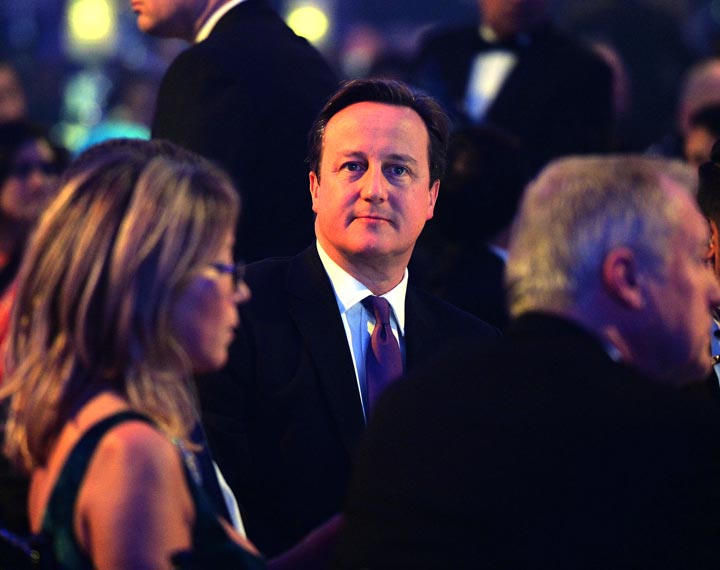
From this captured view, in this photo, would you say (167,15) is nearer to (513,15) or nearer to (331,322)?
(331,322)

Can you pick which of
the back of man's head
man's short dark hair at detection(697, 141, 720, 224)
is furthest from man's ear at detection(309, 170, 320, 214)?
the back of man's head

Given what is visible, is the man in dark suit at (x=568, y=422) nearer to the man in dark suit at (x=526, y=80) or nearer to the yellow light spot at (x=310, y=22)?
the man in dark suit at (x=526, y=80)

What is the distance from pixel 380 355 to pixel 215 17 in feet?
4.70

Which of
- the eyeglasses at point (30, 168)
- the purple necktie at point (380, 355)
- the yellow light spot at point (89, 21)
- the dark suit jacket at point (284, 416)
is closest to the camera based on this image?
the dark suit jacket at point (284, 416)

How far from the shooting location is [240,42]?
13.7 ft

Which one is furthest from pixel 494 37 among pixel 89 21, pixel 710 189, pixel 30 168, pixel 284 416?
pixel 89 21

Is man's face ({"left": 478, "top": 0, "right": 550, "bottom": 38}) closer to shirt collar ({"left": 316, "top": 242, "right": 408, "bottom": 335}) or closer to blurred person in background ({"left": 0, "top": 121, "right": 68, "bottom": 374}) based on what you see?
blurred person in background ({"left": 0, "top": 121, "right": 68, "bottom": 374})

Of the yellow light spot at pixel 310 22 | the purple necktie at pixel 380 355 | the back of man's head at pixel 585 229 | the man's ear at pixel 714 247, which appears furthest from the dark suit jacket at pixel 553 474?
the yellow light spot at pixel 310 22

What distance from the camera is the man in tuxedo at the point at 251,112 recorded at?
4062 millimetres

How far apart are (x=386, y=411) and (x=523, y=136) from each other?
3762 millimetres

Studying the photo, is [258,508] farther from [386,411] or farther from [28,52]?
[28,52]

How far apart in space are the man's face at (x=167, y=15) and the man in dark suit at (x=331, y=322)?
0.79 metres

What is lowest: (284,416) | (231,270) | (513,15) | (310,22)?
(310,22)

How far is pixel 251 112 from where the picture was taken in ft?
13.3
